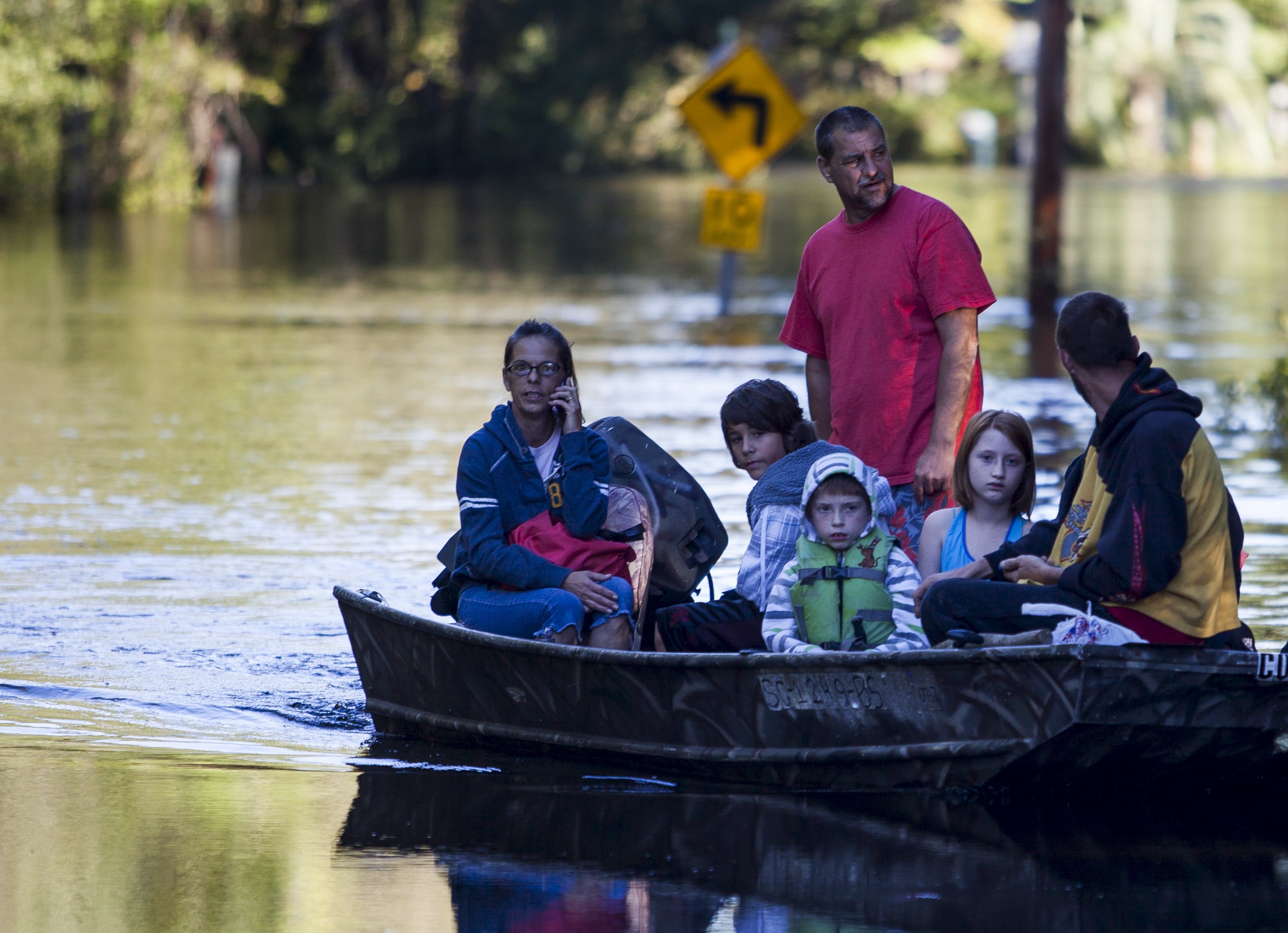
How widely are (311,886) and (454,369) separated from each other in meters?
12.4

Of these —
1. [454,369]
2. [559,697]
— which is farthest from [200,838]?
[454,369]

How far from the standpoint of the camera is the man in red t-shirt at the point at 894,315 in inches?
271

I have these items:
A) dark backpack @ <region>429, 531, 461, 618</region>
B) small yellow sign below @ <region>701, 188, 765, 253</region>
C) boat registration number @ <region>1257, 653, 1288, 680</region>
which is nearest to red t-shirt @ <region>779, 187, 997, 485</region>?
dark backpack @ <region>429, 531, 461, 618</region>

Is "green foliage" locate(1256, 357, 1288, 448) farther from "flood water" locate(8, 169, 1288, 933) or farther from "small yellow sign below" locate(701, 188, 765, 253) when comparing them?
"small yellow sign below" locate(701, 188, 765, 253)

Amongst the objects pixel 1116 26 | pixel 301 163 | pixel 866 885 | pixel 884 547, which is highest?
pixel 1116 26

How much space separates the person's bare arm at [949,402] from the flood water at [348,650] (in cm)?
112

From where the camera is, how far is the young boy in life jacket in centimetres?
640

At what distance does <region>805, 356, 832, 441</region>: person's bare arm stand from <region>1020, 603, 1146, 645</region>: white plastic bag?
152 centimetres

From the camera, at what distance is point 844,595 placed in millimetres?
6426

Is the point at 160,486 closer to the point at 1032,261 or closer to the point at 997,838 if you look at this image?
the point at 997,838

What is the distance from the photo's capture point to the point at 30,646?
26.9 ft

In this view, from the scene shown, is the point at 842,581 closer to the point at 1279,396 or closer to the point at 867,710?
the point at 867,710

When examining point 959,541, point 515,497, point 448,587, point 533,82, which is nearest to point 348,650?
point 448,587

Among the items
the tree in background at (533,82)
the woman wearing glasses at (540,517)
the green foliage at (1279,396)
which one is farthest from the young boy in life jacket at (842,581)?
the tree in background at (533,82)
